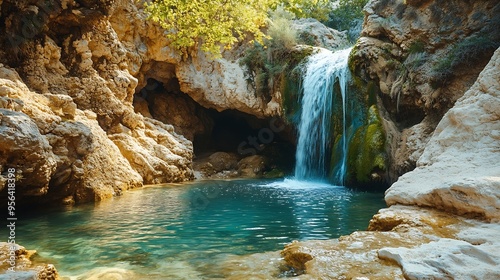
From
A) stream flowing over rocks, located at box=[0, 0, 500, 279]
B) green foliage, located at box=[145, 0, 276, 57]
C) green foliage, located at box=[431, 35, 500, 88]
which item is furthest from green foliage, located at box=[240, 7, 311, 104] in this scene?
green foliage, located at box=[145, 0, 276, 57]

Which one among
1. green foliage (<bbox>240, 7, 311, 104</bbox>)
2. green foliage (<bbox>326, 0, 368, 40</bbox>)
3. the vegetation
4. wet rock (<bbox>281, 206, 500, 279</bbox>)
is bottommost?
wet rock (<bbox>281, 206, 500, 279</bbox>)

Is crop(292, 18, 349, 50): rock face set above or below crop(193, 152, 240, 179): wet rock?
above

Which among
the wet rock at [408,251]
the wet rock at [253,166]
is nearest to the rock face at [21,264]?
the wet rock at [408,251]

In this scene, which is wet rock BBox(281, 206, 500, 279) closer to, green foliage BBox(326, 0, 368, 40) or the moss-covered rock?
the moss-covered rock

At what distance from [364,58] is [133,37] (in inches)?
416

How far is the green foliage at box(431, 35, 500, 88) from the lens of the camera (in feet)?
32.1

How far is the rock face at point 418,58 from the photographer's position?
10312 mm

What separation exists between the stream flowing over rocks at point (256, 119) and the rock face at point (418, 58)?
0.13 ft

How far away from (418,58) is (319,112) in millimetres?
4571

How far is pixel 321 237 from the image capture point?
5699mm

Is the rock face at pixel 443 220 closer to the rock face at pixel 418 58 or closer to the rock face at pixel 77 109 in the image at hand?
the rock face at pixel 418 58

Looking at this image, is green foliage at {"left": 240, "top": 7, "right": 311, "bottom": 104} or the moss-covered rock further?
green foliage at {"left": 240, "top": 7, "right": 311, "bottom": 104}

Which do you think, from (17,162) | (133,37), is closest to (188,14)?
(17,162)

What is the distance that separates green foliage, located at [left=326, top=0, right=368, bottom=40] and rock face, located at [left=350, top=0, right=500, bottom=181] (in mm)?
11926
